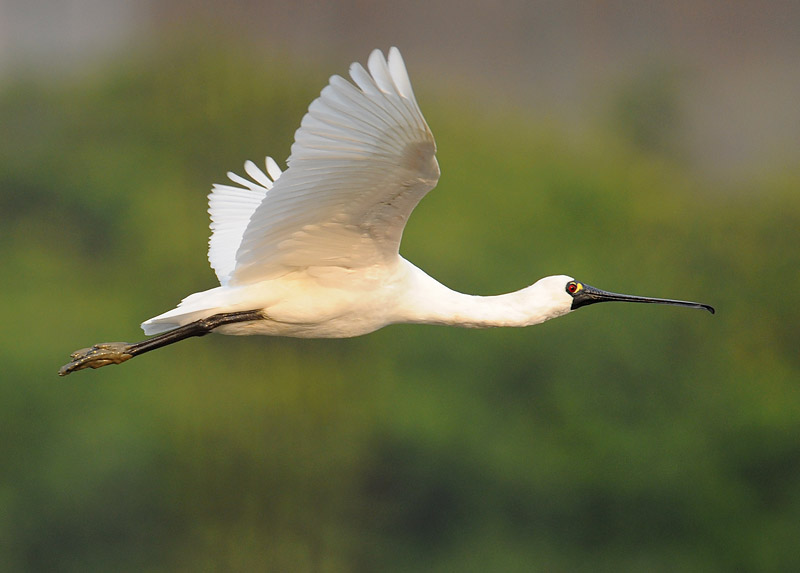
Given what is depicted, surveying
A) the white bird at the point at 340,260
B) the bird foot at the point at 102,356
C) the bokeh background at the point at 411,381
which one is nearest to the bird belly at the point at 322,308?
the white bird at the point at 340,260

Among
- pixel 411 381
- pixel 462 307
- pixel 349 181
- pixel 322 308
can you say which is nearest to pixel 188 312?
pixel 322 308

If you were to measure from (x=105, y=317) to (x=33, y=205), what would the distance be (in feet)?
27.2

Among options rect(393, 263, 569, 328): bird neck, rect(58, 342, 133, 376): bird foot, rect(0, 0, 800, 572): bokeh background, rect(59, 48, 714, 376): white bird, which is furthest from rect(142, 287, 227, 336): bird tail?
rect(0, 0, 800, 572): bokeh background

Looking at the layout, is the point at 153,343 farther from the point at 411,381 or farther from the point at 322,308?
the point at 411,381

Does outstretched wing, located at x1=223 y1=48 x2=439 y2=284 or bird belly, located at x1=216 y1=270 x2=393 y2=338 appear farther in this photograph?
bird belly, located at x1=216 y1=270 x2=393 y2=338

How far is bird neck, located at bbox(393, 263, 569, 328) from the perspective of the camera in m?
9.46

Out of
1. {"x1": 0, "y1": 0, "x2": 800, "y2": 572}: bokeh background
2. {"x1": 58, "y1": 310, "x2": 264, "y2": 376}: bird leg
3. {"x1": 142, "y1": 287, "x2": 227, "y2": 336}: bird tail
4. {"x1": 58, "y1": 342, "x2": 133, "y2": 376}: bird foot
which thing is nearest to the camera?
{"x1": 142, "y1": 287, "x2": 227, "y2": 336}: bird tail

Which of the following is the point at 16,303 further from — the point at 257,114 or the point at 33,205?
the point at 257,114

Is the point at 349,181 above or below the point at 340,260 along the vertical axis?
above

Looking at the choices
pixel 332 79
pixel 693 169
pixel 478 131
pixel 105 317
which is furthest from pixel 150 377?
pixel 332 79

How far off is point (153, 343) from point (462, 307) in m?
1.98

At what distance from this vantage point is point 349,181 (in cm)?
828

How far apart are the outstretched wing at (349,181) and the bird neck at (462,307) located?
1.23ft

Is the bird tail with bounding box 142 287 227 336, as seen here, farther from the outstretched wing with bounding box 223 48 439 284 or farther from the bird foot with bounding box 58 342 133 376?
the bird foot with bounding box 58 342 133 376
